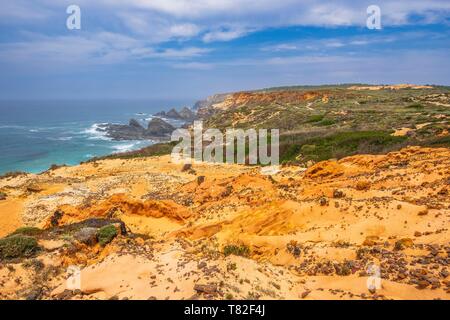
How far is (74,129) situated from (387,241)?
369 ft

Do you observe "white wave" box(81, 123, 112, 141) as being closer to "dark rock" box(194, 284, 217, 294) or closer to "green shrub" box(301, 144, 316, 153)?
"green shrub" box(301, 144, 316, 153)

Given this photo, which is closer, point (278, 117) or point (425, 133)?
point (425, 133)

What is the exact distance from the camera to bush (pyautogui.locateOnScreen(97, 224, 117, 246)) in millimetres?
14654

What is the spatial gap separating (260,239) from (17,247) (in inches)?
314

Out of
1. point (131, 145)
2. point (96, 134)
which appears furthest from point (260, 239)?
point (96, 134)

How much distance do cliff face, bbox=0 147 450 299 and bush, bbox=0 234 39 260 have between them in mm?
195

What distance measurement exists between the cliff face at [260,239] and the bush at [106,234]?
120mm

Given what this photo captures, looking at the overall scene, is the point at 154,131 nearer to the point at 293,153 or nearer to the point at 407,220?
the point at 293,153

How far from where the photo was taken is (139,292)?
9.73 m

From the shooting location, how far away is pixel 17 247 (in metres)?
13.3

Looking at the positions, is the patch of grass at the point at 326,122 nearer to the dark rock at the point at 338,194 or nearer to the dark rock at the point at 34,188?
the dark rock at the point at 34,188

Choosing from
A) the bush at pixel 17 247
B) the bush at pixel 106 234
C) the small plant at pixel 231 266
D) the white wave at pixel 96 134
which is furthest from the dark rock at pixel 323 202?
the white wave at pixel 96 134

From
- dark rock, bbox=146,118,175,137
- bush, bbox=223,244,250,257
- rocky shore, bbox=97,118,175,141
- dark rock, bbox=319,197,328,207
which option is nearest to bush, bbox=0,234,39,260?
bush, bbox=223,244,250,257
